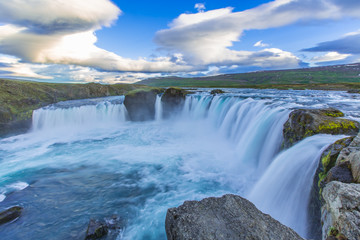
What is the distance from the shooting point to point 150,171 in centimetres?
1239

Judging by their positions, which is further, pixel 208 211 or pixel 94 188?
pixel 94 188

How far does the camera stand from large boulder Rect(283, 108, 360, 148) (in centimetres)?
764

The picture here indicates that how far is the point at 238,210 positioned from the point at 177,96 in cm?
2658

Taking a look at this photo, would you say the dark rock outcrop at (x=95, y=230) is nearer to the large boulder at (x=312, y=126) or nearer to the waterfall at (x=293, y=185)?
the waterfall at (x=293, y=185)

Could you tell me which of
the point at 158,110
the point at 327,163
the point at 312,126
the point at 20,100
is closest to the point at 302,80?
the point at 158,110

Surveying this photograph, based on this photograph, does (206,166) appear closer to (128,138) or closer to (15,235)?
(15,235)

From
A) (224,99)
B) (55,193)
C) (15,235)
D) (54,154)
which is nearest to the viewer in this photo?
(15,235)

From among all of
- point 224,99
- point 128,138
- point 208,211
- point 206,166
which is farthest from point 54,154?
point 224,99

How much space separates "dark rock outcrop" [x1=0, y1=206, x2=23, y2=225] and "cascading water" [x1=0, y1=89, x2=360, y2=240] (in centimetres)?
33

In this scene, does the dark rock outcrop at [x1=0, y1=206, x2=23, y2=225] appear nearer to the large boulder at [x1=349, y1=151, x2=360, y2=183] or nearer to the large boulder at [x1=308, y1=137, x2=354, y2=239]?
the large boulder at [x1=308, y1=137, x2=354, y2=239]

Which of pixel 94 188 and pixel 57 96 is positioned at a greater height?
pixel 57 96

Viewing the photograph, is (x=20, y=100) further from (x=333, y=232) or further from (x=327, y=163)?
(x=333, y=232)

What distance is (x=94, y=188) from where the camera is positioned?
1012 cm

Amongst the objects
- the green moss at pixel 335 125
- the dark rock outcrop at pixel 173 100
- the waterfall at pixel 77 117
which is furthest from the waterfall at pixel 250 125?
the waterfall at pixel 77 117
